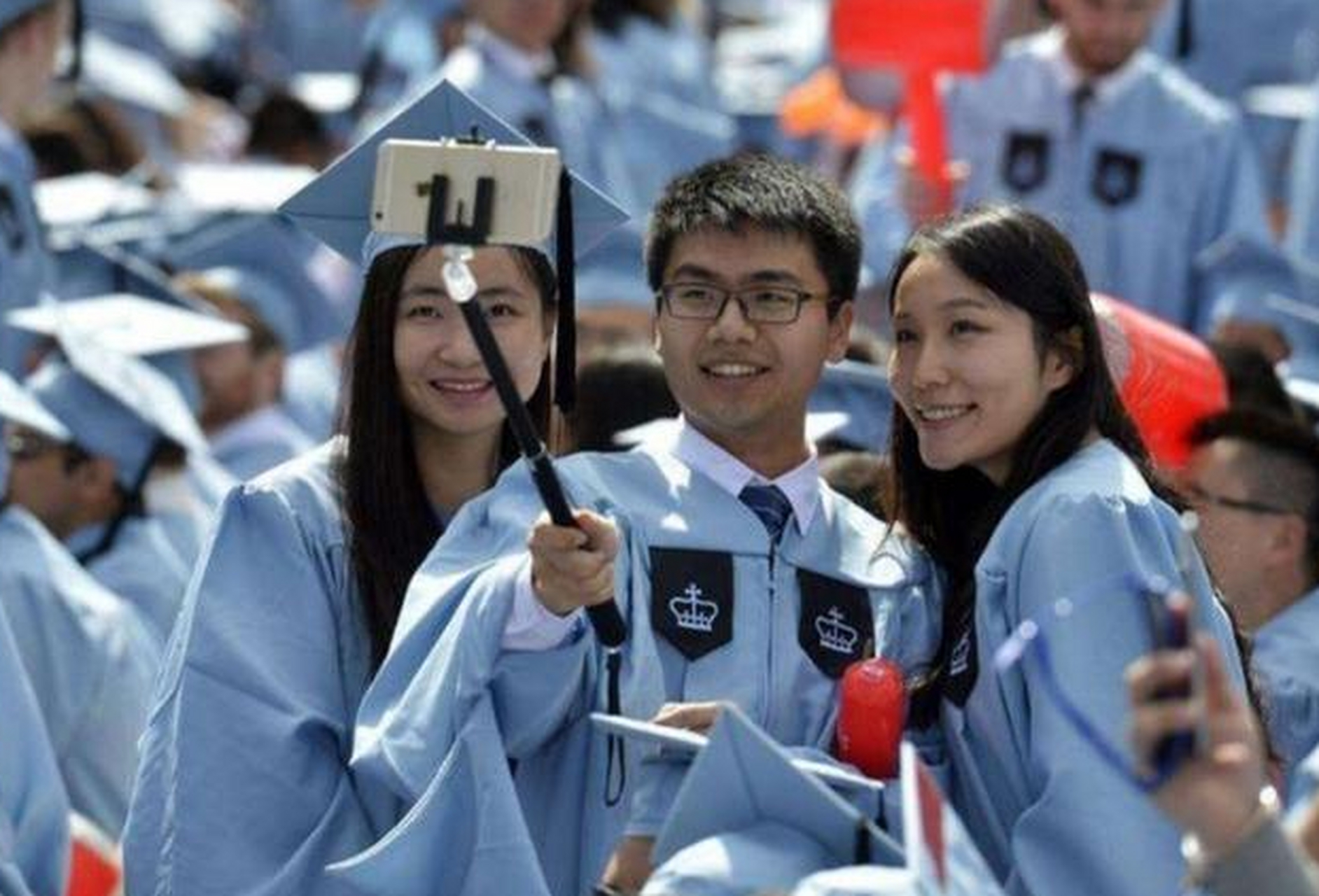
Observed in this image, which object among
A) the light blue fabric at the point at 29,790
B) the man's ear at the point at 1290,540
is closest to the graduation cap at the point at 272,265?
the man's ear at the point at 1290,540

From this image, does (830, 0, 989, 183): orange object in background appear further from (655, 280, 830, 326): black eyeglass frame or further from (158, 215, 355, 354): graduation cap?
(655, 280, 830, 326): black eyeglass frame

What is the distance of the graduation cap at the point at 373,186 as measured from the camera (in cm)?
617

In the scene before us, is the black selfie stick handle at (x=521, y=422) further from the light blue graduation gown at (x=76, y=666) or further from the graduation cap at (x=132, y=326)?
the graduation cap at (x=132, y=326)

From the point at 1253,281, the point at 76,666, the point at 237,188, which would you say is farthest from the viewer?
the point at 237,188

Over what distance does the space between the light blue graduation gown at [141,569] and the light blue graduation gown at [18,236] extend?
1260 millimetres

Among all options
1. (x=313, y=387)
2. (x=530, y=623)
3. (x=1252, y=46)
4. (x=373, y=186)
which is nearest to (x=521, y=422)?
(x=530, y=623)

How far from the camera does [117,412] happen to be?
8.41 m

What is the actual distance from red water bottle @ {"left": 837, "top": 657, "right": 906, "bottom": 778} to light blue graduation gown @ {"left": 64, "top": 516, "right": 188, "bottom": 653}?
317 cm

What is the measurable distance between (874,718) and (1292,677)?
1.59m

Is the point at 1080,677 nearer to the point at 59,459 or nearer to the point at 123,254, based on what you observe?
the point at 59,459

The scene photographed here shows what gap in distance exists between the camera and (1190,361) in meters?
7.23

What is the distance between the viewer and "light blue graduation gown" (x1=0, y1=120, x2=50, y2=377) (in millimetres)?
9617

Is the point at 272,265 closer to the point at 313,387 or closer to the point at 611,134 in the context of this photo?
the point at 313,387

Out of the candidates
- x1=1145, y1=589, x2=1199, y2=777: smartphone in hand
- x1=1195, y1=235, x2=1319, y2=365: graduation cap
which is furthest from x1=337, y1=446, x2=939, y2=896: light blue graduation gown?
x1=1195, y1=235, x2=1319, y2=365: graduation cap
